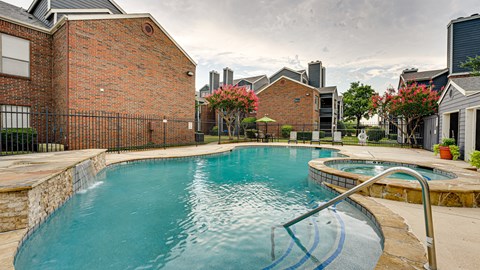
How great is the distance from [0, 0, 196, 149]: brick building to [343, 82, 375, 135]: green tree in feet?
85.6

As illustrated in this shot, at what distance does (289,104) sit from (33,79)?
20.8 m

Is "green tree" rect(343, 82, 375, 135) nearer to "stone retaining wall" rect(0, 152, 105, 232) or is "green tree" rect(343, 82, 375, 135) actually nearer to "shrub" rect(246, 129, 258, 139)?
"shrub" rect(246, 129, 258, 139)

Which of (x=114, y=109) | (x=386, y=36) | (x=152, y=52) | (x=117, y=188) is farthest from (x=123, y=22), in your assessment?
(x=386, y=36)

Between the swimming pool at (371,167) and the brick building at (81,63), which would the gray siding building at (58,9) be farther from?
the swimming pool at (371,167)

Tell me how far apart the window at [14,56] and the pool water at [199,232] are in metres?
9.67

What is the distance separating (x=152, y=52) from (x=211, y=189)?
11.1 metres

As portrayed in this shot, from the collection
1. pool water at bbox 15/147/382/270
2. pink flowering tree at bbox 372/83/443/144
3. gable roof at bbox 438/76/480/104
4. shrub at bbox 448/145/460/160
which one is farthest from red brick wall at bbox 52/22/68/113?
pink flowering tree at bbox 372/83/443/144

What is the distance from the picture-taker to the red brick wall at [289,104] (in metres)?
22.9

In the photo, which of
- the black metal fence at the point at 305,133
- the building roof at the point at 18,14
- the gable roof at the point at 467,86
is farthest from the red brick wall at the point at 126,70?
the gable roof at the point at 467,86

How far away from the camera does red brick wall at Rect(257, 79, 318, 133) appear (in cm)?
2289

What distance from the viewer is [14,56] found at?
990 centimetres

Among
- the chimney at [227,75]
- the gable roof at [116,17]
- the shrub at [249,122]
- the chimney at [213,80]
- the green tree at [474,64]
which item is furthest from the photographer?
the chimney at [213,80]

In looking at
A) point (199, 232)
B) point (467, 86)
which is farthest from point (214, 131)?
point (199, 232)

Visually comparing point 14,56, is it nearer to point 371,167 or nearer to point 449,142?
point 371,167
